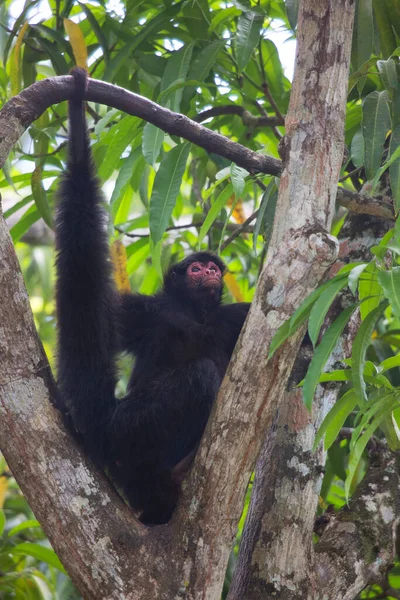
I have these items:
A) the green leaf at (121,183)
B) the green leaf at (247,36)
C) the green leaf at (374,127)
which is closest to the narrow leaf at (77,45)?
the green leaf at (121,183)

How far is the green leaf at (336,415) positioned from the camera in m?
2.70

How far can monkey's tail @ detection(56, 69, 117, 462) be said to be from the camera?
342 cm

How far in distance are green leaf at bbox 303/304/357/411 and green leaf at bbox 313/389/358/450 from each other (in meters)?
0.32

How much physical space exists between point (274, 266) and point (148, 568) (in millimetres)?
1236

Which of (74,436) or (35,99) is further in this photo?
→ (35,99)

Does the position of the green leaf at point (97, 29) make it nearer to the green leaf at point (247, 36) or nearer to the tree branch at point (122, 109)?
the green leaf at point (247, 36)

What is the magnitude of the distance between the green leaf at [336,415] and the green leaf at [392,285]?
0.56 meters

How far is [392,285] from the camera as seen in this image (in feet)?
7.30

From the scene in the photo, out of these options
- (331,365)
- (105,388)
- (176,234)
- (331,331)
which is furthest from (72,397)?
(176,234)

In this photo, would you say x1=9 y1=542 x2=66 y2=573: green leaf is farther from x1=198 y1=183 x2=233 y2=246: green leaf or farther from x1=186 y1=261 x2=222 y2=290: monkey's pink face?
x1=198 y1=183 x2=233 y2=246: green leaf

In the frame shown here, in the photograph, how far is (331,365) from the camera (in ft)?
12.3

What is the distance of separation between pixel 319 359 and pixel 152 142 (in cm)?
158

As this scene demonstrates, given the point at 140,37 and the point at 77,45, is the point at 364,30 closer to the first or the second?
the point at 140,37

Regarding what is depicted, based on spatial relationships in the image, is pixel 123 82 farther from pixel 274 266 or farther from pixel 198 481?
pixel 198 481
